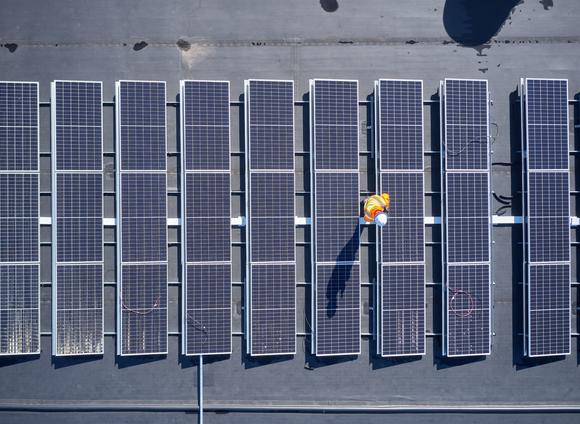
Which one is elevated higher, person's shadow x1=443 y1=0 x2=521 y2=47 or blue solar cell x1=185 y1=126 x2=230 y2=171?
person's shadow x1=443 y1=0 x2=521 y2=47

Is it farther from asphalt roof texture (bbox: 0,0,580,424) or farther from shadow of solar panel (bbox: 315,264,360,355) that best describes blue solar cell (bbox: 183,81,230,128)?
shadow of solar panel (bbox: 315,264,360,355)

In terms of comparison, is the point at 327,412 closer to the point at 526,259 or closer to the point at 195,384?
the point at 195,384

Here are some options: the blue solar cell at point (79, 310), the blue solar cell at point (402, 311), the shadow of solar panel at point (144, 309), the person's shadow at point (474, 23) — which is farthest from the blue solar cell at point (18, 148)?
the person's shadow at point (474, 23)

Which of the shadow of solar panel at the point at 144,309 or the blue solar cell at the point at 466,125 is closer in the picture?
the shadow of solar panel at the point at 144,309

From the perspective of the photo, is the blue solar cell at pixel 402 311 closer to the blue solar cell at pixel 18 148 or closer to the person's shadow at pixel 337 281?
the person's shadow at pixel 337 281

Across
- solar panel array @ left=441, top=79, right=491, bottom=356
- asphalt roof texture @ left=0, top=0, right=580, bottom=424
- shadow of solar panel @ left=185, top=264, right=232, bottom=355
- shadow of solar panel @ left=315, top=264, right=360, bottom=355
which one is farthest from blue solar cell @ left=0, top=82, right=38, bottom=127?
solar panel array @ left=441, top=79, right=491, bottom=356

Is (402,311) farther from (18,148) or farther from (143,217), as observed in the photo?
(18,148)

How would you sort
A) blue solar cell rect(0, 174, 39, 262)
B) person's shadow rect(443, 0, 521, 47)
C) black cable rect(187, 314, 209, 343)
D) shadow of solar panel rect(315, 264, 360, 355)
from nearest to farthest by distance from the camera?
blue solar cell rect(0, 174, 39, 262)
black cable rect(187, 314, 209, 343)
shadow of solar panel rect(315, 264, 360, 355)
person's shadow rect(443, 0, 521, 47)

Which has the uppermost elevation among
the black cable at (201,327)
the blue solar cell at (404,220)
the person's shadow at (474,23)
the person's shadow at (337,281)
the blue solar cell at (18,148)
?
the person's shadow at (474,23)
